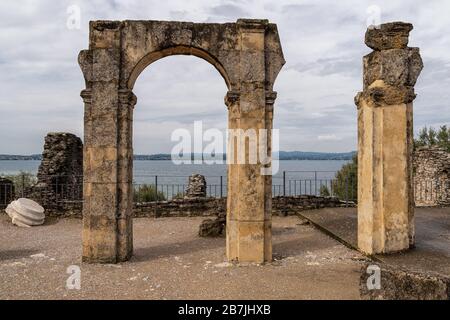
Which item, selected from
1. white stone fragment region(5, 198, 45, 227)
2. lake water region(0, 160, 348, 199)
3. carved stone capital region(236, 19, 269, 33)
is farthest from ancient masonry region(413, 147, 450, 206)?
white stone fragment region(5, 198, 45, 227)

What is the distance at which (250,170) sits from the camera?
7.38m

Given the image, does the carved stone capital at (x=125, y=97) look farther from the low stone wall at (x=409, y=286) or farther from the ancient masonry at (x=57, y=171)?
the ancient masonry at (x=57, y=171)

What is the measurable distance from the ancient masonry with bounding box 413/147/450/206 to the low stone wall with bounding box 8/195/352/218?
15.8ft

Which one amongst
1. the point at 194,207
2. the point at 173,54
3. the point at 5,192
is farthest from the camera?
the point at 194,207

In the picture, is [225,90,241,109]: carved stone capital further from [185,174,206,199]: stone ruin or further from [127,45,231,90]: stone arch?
[185,174,206,199]: stone ruin

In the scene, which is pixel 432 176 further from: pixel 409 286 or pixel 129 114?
pixel 129 114

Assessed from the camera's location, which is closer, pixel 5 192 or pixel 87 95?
pixel 87 95

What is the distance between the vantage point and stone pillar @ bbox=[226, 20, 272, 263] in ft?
24.2

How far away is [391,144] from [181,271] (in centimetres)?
476

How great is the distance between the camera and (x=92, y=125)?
24.1 ft

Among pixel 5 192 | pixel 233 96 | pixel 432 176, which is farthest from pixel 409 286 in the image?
pixel 5 192
